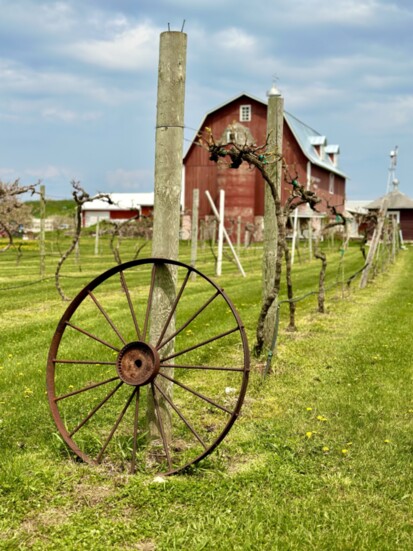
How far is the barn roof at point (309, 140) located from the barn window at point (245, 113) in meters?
0.68

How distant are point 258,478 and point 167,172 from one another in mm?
2351

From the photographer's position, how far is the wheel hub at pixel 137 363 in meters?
4.66

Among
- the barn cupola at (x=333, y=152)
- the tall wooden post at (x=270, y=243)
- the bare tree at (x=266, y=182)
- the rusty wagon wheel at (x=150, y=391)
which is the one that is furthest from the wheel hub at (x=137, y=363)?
the barn cupola at (x=333, y=152)

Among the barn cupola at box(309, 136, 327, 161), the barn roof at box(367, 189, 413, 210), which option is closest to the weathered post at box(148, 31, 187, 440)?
the barn cupola at box(309, 136, 327, 161)

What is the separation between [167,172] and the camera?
5.24 meters

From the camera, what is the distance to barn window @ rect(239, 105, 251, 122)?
46.7m

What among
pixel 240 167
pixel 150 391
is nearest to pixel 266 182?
pixel 150 391

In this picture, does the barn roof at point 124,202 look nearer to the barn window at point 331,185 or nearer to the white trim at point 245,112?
the barn window at point 331,185

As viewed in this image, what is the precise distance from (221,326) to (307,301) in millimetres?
4430

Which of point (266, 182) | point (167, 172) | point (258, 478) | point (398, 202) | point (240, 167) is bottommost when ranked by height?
point (258, 478)

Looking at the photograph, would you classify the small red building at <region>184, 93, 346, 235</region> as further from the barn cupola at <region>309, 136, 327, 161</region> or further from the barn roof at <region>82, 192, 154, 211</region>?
the barn roof at <region>82, 192, 154, 211</region>

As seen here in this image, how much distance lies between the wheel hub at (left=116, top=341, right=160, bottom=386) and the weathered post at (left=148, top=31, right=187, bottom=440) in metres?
0.49

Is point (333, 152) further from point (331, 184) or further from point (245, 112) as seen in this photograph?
point (245, 112)

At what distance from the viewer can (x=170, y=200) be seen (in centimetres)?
525
